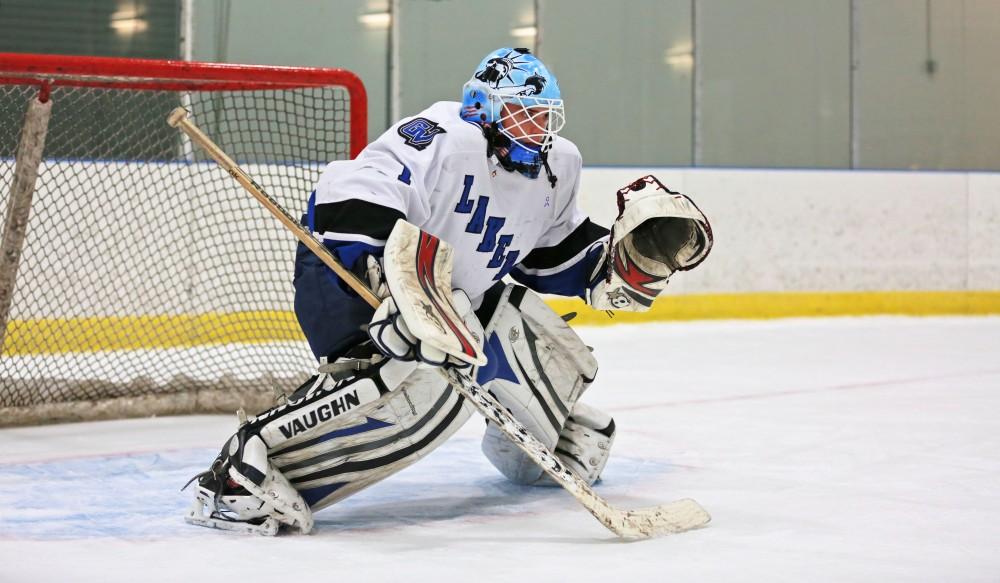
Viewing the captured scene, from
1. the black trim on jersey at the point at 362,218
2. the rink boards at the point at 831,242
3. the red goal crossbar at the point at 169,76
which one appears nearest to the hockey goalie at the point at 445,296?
the black trim on jersey at the point at 362,218

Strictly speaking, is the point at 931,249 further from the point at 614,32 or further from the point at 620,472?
the point at 620,472

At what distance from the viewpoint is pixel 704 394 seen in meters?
3.80

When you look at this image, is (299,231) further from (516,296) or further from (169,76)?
(169,76)

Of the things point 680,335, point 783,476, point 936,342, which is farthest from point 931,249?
point 783,476

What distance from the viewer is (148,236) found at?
14.4 ft

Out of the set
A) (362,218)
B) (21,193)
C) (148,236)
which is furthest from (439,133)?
(148,236)

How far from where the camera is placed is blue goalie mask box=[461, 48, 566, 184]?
2221 millimetres

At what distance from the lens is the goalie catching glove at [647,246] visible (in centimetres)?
224

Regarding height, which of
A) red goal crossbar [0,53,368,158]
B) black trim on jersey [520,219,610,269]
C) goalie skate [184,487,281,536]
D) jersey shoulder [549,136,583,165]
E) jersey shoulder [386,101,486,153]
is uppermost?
red goal crossbar [0,53,368,158]

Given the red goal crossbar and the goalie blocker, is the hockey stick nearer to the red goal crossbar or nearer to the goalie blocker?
the goalie blocker

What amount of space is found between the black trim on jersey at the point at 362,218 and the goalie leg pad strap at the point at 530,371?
44cm

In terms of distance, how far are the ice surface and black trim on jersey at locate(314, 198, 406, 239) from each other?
49 cm

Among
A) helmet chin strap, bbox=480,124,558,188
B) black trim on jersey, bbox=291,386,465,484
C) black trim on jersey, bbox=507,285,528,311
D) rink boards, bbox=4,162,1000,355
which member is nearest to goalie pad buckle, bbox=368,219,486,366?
black trim on jersey, bbox=291,386,465,484

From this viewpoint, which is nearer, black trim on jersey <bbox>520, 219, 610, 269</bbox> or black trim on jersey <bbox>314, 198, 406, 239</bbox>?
black trim on jersey <bbox>314, 198, 406, 239</bbox>
